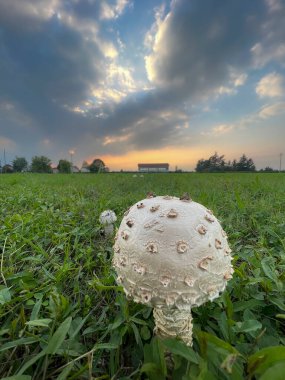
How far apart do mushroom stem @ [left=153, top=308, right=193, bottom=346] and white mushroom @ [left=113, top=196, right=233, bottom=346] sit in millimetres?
94

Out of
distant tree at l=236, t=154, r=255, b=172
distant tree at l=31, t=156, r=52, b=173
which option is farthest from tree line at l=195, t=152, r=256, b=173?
distant tree at l=31, t=156, r=52, b=173

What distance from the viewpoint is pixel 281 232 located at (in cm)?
297

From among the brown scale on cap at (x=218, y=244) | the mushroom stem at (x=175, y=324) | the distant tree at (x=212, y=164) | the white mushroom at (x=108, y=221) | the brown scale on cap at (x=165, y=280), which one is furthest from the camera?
the distant tree at (x=212, y=164)

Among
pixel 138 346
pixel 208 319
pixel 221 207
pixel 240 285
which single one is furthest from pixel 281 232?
pixel 138 346

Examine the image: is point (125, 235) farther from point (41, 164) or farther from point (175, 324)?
point (41, 164)

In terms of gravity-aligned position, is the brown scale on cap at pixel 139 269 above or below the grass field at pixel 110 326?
above

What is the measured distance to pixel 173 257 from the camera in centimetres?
117

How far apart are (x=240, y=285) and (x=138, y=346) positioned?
2.82 ft

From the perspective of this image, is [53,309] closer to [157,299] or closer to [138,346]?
[138,346]

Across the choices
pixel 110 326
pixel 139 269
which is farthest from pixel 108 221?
pixel 139 269

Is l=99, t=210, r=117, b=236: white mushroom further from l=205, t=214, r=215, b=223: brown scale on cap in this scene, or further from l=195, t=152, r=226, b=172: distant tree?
l=195, t=152, r=226, b=172: distant tree

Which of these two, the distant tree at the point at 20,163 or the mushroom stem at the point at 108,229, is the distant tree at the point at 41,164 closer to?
the distant tree at the point at 20,163

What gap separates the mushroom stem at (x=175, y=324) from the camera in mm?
1401

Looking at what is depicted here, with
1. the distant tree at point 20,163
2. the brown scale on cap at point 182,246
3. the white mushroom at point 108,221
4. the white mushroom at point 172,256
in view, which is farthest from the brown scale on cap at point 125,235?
the distant tree at point 20,163
